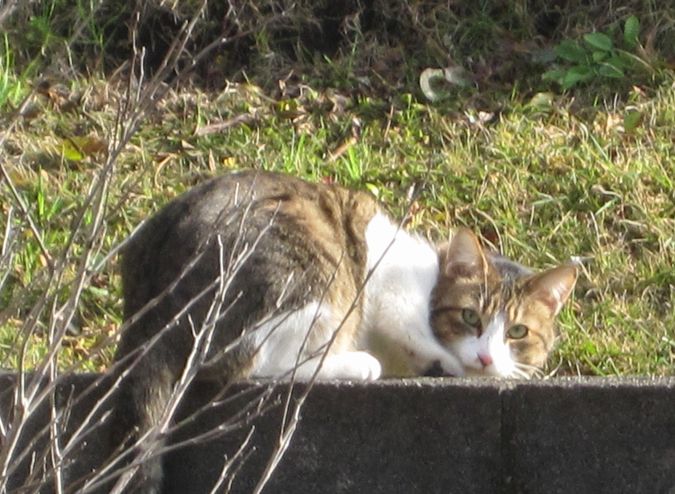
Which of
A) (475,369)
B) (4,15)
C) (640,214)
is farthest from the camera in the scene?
(640,214)

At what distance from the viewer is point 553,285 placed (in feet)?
13.8

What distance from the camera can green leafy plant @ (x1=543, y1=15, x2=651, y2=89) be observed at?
222 inches

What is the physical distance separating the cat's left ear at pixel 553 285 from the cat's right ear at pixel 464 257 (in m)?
0.16

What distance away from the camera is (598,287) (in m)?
4.62

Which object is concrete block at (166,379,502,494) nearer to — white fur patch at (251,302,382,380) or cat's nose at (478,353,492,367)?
white fur patch at (251,302,382,380)

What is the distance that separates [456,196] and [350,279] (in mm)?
1274

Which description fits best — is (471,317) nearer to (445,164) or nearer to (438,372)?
(438,372)

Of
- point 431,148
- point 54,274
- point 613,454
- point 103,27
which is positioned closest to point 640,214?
point 431,148

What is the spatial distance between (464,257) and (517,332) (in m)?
0.28

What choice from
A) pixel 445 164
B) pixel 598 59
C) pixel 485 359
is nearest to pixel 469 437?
pixel 485 359

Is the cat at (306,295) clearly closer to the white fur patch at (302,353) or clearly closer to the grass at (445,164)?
the white fur patch at (302,353)

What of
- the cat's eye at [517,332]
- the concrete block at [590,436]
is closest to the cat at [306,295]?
the cat's eye at [517,332]

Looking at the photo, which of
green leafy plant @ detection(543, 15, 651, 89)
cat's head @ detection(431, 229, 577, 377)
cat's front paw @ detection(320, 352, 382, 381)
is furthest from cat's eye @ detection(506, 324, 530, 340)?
green leafy plant @ detection(543, 15, 651, 89)

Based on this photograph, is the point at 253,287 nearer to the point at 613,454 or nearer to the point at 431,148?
the point at 613,454
